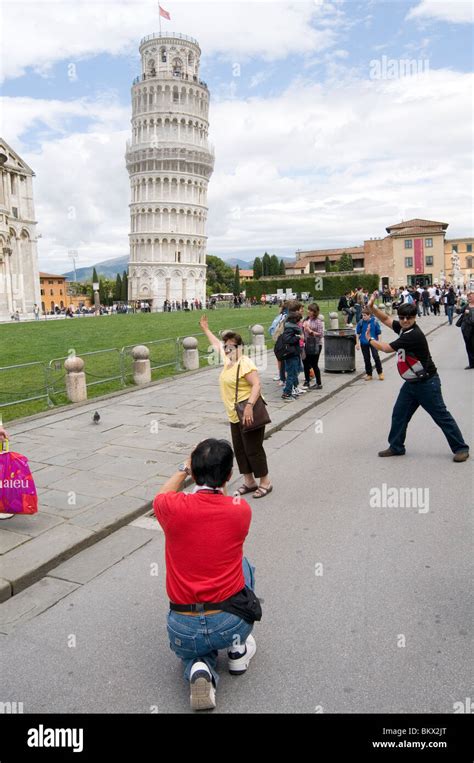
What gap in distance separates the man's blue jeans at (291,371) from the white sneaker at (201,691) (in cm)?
890

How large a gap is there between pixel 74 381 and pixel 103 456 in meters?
4.42

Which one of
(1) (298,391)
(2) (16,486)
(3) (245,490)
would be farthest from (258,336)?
(2) (16,486)

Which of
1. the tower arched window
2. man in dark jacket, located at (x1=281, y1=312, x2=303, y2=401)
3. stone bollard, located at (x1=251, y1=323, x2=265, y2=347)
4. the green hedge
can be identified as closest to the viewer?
man in dark jacket, located at (x1=281, y1=312, x2=303, y2=401)

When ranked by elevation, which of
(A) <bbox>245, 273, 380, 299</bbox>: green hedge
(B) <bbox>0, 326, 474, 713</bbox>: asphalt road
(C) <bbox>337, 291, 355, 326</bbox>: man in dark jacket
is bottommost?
(B) <bbox>0, 326, 474, 713</bbox>: asphalt road

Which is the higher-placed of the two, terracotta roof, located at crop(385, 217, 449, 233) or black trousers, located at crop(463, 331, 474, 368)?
terracotta roof, located at crop(385, 217, 449, 233)

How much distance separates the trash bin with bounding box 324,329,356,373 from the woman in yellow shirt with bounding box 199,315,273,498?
917 centimetres

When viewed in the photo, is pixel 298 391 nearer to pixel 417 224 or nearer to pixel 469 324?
pixel 469 324

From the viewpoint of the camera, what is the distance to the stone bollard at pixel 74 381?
1232cm

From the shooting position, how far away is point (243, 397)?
6.40 metres

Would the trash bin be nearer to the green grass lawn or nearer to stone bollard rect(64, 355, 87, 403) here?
the green grass lawn

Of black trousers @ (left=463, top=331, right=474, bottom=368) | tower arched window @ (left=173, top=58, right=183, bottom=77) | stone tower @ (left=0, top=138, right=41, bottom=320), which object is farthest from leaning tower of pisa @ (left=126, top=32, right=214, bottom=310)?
black trousers @ (left=463, top=331, right=474, bottom=368)

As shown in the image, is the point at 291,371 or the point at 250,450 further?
the point at 291,371

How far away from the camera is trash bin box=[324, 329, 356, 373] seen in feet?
50.6
